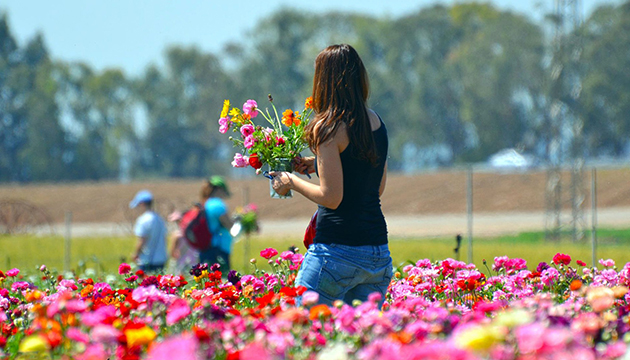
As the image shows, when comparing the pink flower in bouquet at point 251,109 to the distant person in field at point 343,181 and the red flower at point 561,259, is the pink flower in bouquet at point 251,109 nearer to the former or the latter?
the distant person in field at point 343,181

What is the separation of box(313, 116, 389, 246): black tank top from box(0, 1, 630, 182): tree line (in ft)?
133

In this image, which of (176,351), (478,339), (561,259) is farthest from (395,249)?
(176,351)

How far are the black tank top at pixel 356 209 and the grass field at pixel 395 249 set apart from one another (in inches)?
259

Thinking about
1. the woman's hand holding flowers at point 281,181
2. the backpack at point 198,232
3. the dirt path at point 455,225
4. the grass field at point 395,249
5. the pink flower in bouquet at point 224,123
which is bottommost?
the dirt path at point 455,225

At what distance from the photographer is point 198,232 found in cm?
745

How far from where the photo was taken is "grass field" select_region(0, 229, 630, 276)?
41.7 ft

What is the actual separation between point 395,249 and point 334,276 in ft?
40.8

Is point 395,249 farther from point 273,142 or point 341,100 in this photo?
point 341,100

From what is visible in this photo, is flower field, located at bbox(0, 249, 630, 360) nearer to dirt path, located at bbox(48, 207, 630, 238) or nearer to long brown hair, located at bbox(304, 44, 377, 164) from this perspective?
long brown hair, located at bbox(304, 44, 377, 164)

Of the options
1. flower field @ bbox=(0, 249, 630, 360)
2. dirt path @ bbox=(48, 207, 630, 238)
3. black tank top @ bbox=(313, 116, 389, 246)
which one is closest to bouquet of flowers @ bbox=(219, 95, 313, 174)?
black tank top @ bbox=(313, 116, 389, 246)

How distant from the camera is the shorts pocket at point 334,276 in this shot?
3381mm

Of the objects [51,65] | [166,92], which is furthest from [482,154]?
[51,65]

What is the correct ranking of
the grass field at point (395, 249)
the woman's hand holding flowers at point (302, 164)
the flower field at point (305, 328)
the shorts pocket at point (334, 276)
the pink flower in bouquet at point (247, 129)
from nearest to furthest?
1. the flower field at point (305, 328)
2. the shorts pocket at point (334, 276)
3. the woman's hand holding flowers at point (302, 164)
4. the pink flower in bouquet at point (247, 129)
5. the grass field at point (395, 249)

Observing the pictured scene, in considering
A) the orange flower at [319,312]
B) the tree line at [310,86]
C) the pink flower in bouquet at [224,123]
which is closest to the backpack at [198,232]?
the pink flower in bouquet at [224,123]
